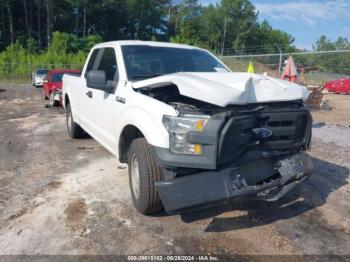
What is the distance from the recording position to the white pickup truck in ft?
11.3

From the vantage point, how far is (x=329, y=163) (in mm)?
6480

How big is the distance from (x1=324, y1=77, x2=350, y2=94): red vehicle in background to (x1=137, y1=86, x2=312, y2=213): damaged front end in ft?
59.4

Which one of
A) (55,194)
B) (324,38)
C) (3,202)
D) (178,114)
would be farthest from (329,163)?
(324,38)

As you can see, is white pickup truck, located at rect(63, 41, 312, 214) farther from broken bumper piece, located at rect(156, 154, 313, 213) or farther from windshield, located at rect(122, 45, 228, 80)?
windshield, located at rect(122, 45, 228, 80)

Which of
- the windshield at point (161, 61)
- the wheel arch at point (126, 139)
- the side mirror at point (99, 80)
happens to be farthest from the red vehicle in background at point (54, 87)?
the wheel arch at point (126, 139)

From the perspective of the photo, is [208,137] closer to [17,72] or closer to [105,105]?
[105,105]

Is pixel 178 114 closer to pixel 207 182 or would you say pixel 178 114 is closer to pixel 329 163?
pixel 207 182

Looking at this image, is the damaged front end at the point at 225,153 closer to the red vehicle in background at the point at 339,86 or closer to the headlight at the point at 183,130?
the headlight at the point at 183,130

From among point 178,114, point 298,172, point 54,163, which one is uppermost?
point 178,114

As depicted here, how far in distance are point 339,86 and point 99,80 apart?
18758mm

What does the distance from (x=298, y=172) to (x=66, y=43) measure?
4761cm

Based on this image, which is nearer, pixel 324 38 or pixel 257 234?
pixel 257 234

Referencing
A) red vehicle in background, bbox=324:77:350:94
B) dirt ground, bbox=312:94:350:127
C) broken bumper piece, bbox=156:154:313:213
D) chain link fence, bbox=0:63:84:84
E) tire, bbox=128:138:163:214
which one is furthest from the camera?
chain link fence, bbox=0:63:84:84

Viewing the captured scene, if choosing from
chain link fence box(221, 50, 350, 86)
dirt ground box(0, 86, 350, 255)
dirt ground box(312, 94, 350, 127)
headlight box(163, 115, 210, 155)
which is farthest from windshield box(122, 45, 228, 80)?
chain link fence box(221, 50, 350, 86)
